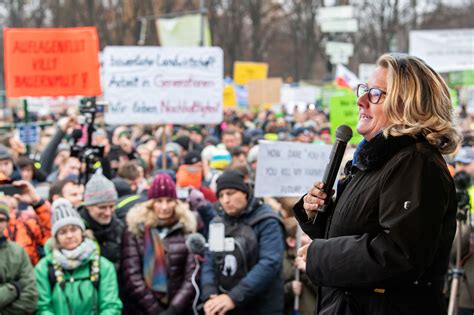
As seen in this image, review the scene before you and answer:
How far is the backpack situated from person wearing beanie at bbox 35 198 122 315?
693 mm

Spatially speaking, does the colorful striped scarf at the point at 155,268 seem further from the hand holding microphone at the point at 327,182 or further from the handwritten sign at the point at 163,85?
the handwritten sign at the point at 163,85

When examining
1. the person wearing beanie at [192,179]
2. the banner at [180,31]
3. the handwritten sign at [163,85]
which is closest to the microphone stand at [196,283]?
the person wearing beanie at [192,179]

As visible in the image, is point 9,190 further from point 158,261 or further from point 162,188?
point 158,261

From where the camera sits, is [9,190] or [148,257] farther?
[9,190]

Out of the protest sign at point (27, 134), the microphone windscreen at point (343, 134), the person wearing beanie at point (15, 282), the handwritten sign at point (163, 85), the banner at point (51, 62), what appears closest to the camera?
the microphone windscreen at point (343, 134)

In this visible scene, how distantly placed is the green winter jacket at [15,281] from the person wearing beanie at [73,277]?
0.44ft

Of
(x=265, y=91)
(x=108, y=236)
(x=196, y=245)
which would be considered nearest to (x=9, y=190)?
(x=108, y=236)

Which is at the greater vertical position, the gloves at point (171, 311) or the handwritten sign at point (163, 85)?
the handwritten sign at point (163, 85)

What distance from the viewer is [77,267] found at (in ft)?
17.7

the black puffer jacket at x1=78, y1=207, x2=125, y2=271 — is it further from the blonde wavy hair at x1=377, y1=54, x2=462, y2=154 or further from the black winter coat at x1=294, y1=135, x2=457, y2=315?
the blonde wavy hair at x1=377, y1=54, x2=462, y2=154

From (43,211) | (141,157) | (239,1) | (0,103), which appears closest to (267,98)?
(141,157)

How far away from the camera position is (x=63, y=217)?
546 cm

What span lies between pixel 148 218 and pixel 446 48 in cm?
851

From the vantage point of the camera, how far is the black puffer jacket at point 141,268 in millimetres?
5789
